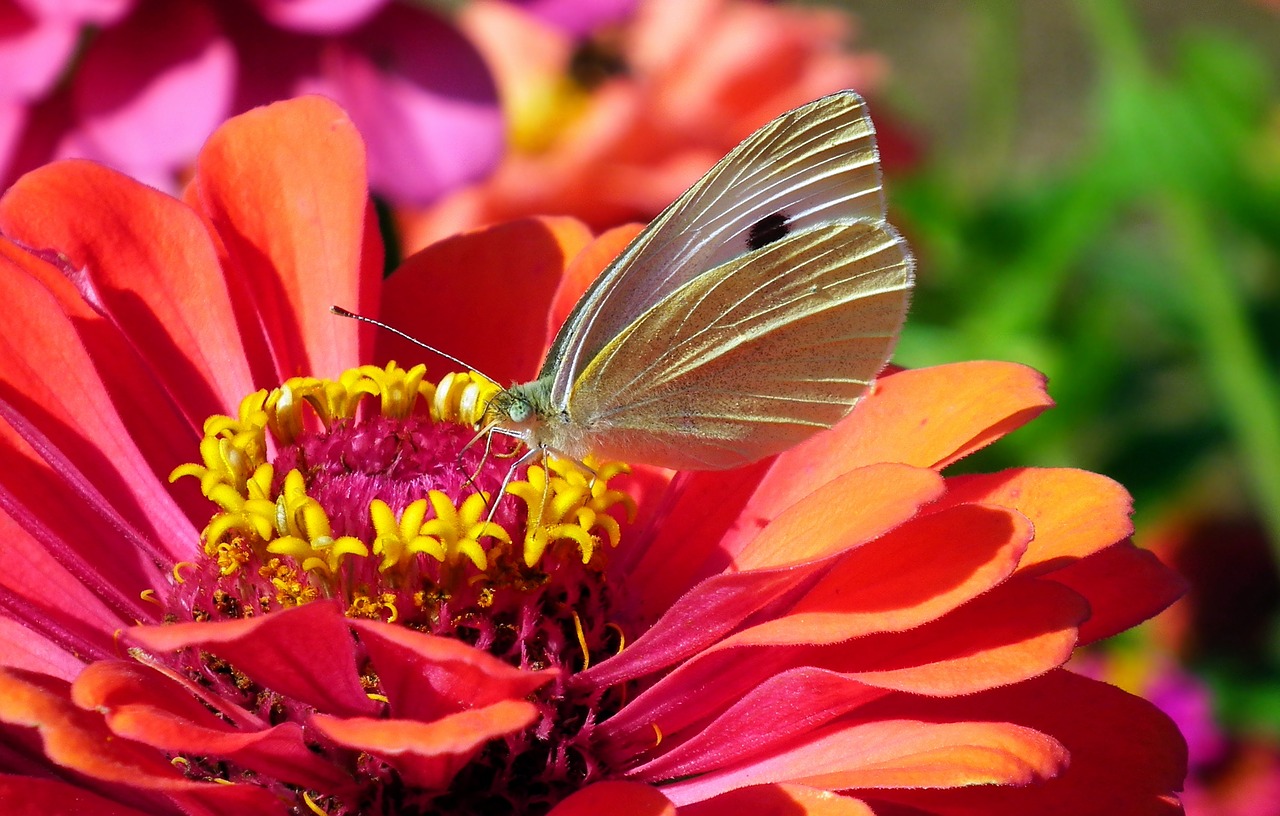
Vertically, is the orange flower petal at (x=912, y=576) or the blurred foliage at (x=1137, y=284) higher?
the orange flower petal at (x=912, y=576)

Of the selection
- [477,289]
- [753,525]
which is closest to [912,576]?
[753,525]

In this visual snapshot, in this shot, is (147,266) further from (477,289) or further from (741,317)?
(741,317)

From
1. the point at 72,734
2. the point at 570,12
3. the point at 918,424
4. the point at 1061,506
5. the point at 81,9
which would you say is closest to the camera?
the point at 72,734

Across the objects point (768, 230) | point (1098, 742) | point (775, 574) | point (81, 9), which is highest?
point (81, 9)

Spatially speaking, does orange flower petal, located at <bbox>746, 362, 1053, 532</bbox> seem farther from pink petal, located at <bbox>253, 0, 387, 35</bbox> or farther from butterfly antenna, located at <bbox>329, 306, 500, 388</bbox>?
pink petal, located at <bbox>253, 0, 387, 35</bbox>

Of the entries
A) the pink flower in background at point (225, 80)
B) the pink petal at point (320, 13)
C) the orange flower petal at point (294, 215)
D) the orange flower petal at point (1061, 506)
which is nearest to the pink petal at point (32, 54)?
the pink flower in background at point (225, 80)

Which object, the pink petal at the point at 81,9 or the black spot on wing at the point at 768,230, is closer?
the black spot on wing at the point at 768,230

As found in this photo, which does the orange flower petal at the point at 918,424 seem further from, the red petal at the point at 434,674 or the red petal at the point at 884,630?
the red petal at the point at 434,674

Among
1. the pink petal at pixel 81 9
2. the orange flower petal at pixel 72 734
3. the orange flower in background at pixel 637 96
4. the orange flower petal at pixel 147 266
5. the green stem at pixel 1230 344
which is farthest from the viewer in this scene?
the orange flower in background at pixel 637 96
